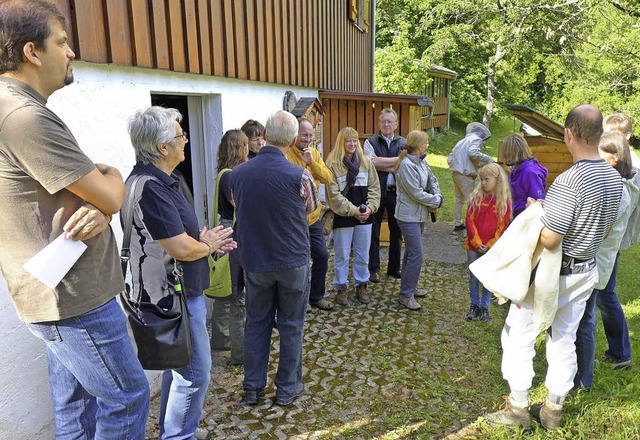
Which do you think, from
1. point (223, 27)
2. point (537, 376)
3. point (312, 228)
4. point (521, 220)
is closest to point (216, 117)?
point (223, 27)

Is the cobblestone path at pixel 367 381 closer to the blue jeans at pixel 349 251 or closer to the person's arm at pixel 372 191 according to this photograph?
the blue jeans at pixel 349 251

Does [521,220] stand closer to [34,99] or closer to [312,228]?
[312,228]

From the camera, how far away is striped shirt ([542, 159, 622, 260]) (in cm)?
287

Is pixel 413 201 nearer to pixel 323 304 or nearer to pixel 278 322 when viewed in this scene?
pixel 323 304

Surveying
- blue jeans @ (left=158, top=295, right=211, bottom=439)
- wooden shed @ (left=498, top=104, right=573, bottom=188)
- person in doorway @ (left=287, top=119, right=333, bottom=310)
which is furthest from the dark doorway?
wooden shed @ (left=498, top=104, right=573, bottom=188)

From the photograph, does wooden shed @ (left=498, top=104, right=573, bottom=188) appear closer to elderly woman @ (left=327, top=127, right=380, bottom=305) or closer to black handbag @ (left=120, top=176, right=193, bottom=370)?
elderly woman @ (left=327, top=127, right=380, bottom=305)

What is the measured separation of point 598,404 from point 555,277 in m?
1.17

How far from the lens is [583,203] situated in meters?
2.87

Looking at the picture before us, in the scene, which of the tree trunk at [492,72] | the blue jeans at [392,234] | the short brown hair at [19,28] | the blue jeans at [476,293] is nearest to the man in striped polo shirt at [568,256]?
the blue jeans at [476,293]

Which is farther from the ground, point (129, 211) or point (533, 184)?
point (129, 211)

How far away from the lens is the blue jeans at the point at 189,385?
8.64ft

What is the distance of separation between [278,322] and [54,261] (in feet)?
6.39

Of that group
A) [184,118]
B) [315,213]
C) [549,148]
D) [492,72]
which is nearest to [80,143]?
[184,118]

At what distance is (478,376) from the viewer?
3932 millimetres
